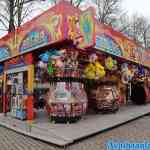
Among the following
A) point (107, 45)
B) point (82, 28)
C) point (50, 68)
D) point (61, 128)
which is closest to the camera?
point (61, 128)

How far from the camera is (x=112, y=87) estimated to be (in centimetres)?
1367

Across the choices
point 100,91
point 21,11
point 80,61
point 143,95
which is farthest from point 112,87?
point 21,11

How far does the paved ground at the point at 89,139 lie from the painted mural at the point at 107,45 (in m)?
3.50

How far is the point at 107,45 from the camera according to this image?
12781 mm

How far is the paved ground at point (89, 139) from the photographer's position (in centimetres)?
754

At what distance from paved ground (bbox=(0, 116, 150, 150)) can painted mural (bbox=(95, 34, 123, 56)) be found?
11.5 ft

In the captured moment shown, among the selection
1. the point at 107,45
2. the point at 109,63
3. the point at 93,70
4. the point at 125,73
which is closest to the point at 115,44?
the point at 107,45

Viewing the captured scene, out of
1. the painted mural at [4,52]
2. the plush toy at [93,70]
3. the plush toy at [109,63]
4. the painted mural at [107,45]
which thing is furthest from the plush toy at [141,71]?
the painted mural at [4,52]

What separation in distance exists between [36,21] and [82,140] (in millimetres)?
5289

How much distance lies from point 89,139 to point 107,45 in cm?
541

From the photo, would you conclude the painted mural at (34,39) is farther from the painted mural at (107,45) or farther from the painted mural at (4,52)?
the painted mural at (107,45)

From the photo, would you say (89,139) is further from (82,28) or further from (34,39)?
(34,39)

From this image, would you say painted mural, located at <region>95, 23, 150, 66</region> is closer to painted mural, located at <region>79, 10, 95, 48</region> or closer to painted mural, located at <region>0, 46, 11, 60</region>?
painted mural, located at <region>79, 10, 95, 48</region>

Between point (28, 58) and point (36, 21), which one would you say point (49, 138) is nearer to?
point (28, 58)
